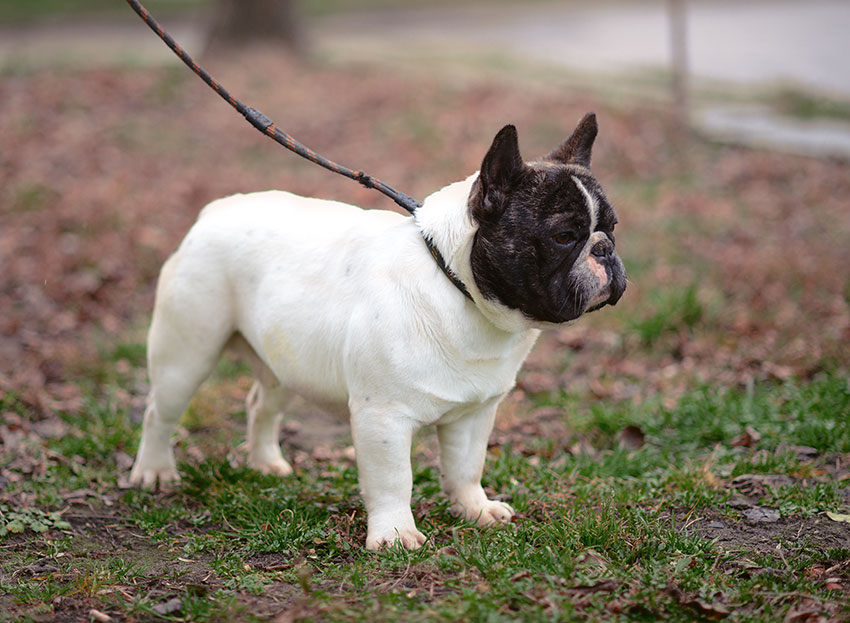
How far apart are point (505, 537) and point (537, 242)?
119cm

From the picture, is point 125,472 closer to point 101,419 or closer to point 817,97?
point 101,419

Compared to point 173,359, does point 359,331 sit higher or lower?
higher

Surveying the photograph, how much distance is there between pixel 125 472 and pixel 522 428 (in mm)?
2234

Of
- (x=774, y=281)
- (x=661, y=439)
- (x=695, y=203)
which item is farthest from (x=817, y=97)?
(x=661, y=439)

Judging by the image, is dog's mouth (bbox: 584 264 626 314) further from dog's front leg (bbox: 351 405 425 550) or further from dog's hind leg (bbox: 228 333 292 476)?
dog's hind leg (bbox: 228 333 292 476)

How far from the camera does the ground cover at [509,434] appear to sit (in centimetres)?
346

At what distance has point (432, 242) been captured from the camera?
3.75 meters

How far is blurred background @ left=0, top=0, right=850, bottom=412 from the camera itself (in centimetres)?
670

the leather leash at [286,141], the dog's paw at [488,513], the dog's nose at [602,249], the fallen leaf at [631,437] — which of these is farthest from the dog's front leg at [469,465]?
the fallen leaf at [631,437]

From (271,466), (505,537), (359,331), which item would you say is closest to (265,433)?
(271,466)

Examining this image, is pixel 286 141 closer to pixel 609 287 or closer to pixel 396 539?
pixel 609 287

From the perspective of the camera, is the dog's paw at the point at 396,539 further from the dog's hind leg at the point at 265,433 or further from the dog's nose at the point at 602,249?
the dog's nose at the point at 602,249

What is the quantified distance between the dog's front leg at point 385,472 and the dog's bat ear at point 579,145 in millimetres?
1231

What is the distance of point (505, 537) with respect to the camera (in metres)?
3.82
